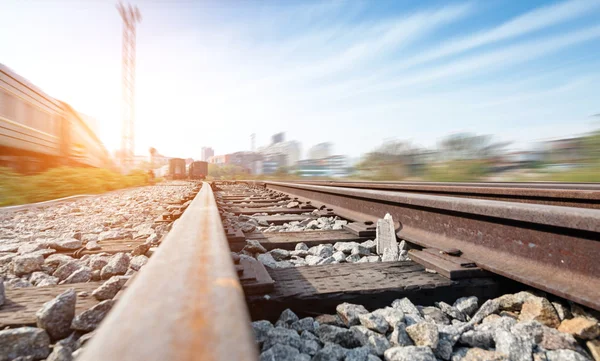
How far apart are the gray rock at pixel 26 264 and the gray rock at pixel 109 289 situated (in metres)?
0.74

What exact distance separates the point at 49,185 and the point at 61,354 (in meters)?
8.05

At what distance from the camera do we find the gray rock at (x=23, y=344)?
91 cm

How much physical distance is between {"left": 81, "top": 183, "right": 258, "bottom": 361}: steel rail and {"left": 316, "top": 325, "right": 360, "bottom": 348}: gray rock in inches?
21.8

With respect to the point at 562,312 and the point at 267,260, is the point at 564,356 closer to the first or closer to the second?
the point at 562,312

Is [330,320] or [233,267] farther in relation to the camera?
[330,320]

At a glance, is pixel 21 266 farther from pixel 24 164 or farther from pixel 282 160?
pixel 282 160

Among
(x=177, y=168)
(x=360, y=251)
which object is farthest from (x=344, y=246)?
(x=177, y=168)

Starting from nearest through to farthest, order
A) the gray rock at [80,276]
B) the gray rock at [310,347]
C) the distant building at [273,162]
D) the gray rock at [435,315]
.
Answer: the gray rock at [310,347] < the gray rock at [435,315] < the gray rock at [80,276] < the distant building at [273,162]

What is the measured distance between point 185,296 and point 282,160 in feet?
140

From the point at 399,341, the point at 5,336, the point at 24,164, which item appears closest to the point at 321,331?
the point at 399,341

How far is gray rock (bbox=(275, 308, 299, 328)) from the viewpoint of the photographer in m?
1.18

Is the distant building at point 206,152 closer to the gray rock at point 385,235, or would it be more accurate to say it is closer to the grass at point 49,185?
the grass at point 49,185

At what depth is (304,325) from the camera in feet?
3.79

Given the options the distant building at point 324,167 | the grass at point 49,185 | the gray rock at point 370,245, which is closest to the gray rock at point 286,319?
the gray rock at point 370,245
